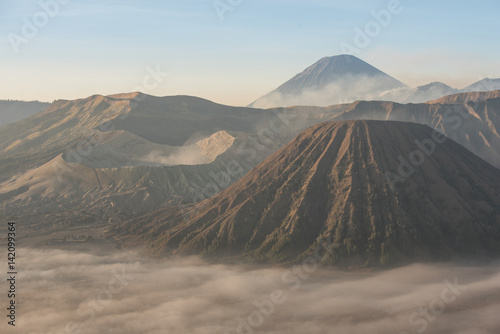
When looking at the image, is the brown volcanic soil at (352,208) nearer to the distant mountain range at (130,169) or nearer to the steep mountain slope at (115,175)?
the steep mountain slope at (115,175)

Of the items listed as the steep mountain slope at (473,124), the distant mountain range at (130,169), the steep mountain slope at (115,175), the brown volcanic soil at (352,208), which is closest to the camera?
the brown volcanic soil at (352,208)

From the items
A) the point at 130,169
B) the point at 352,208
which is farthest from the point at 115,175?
the point at 352,208

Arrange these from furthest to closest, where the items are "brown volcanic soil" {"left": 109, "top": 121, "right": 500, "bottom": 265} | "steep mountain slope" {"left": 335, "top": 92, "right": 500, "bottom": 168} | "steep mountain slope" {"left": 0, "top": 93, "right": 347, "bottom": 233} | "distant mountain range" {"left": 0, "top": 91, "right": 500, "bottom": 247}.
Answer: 1. "steep mountain slope" {"left": 335, "top": 92, "right": 500, "bottom": 168}
2. "distant mountain range" {"left": 0, "top": 91, "right": 500, "bottom": 247}
3. "steep mountain slope" {"left": 0, "top": 93, "right": 347, "bottom": 233}
4. "brown volcanic soil" {"left": 109, "top": 121, "right": 500, "bottom": 265}

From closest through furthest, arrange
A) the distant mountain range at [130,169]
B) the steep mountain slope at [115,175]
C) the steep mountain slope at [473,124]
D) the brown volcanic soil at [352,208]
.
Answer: the brown volcanic soil at [352,208] → the steep mountain slope at [115,175] → the distant mountain range at [130,169] → the steep mountain slope at [473,124]

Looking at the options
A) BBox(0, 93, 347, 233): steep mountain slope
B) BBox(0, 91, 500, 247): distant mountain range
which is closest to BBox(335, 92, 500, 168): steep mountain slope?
BBox(0, 91, 500, 247): distant mountain range

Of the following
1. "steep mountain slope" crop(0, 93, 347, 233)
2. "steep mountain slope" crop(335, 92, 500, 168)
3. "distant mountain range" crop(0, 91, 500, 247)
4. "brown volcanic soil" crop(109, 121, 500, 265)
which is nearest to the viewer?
"brown volcanic soil" crop(109, 121, 500, 265)

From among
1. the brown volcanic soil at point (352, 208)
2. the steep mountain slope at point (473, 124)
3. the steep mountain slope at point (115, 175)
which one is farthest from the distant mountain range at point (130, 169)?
the brown volcanic soil at point (352, 208)

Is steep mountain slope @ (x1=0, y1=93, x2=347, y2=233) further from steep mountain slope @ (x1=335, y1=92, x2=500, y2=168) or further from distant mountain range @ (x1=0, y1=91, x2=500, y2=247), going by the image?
steep mountain slope @ (x1=335, y1=92, x2=500, y2=168)

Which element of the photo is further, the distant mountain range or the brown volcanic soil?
the distant mountain range

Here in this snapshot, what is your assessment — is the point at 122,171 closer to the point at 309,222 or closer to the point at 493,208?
the point at 309,222
